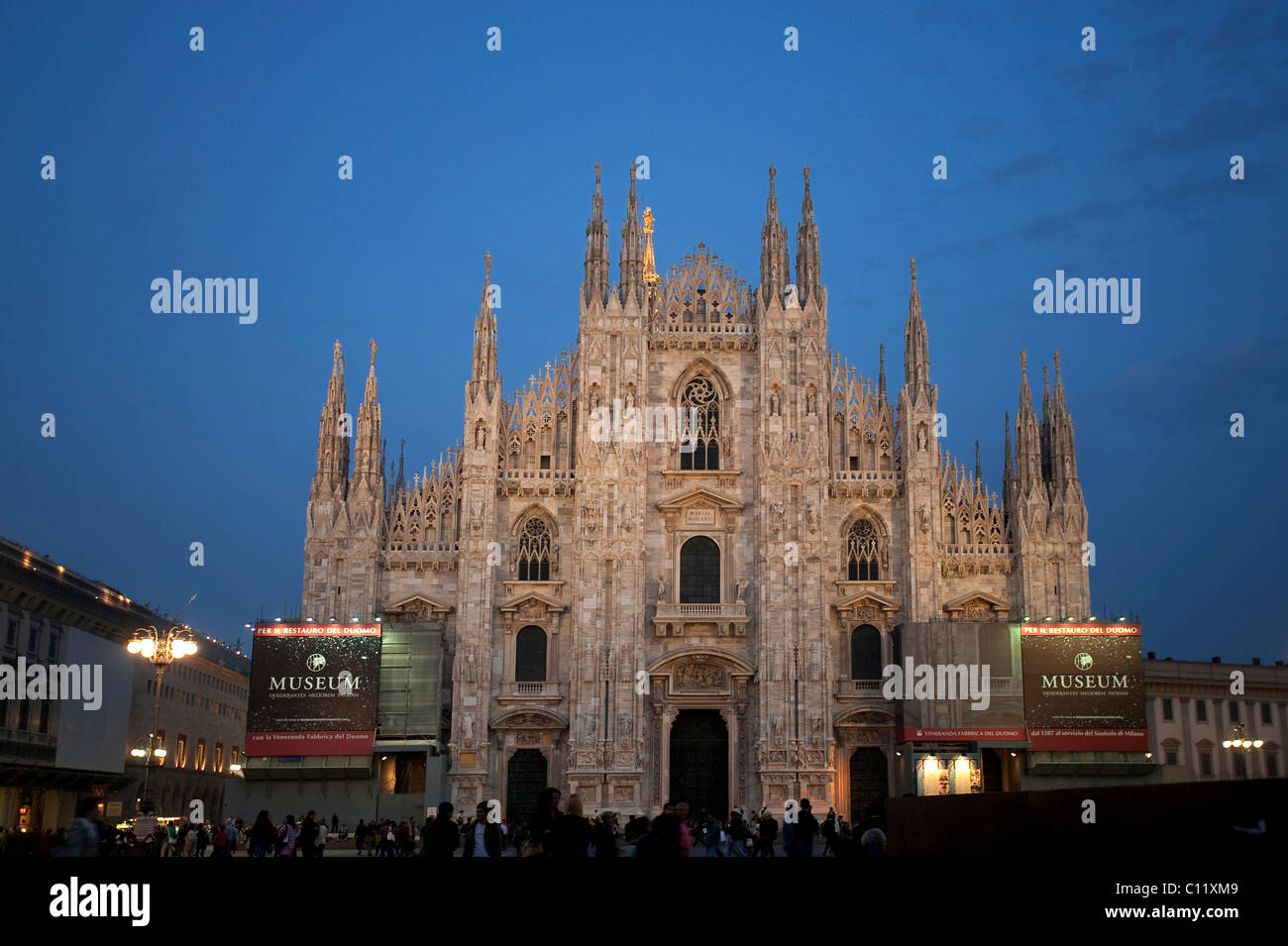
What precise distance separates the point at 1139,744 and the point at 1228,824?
3578 cm

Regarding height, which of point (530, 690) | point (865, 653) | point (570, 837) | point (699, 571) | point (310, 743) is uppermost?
point (699, 571)

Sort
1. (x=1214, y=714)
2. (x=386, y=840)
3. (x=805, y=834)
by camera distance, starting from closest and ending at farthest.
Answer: (x=805, y=834), (x=386, y=840), (x=1214, y=714)

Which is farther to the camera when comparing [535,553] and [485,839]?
[535,553]

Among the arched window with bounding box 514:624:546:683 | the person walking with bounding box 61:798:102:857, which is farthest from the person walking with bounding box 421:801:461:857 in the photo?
the arched window with bounding box 514:624:546:683

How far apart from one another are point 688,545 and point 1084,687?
48.0 ft

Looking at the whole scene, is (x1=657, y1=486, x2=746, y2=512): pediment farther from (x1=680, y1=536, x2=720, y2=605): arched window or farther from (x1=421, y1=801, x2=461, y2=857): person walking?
(x1=421, y1=801, x2=461, y2=857): person walking

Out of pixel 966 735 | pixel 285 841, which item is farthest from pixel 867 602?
pixel 285 841

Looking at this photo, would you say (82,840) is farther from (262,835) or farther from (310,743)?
(310,743)

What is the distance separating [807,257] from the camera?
5169cm

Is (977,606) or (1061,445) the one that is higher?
(1061,445)

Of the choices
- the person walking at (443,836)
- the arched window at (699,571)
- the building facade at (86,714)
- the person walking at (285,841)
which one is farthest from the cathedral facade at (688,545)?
the person walking at (443,836)

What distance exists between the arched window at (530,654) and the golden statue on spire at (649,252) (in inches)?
594

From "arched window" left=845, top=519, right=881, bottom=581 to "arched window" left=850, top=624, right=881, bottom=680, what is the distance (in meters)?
1.90
